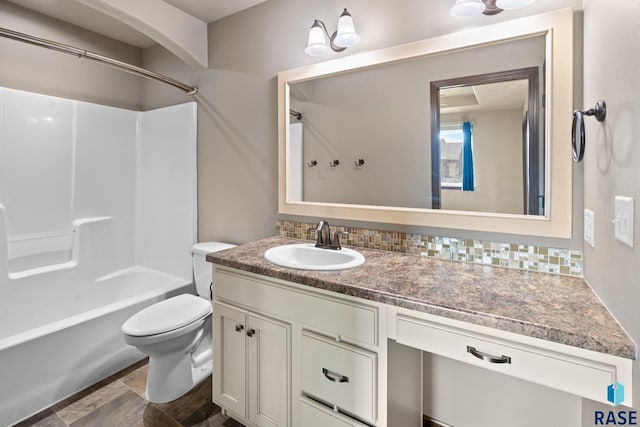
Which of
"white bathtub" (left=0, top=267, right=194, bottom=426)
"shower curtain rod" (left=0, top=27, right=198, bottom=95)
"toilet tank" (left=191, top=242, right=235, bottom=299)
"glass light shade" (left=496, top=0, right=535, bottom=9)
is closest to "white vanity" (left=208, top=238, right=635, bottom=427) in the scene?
"toilet tank" (left=191, top=242, right=235, bottom=299)

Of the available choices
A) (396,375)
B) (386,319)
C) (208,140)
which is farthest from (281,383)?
(208,140)

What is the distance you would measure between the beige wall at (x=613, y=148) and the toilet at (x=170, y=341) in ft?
5.93

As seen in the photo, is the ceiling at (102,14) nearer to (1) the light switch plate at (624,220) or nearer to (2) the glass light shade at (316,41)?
(2) the glass light shade at (316,41)

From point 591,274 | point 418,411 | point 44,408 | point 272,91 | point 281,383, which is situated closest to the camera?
point 591,274

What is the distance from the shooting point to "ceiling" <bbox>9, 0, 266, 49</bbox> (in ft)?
6.93

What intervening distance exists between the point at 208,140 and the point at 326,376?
191cm

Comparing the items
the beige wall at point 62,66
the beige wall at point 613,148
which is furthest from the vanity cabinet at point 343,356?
the beige wall at point 62,66

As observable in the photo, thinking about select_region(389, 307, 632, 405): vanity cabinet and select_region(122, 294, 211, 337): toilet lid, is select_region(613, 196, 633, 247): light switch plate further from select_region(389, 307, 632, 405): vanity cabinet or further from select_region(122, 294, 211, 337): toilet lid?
select_region(122, 294, 211, 337): toilet lid

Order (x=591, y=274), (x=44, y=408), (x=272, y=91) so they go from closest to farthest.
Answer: (x=591, y=274), (x=44, y=408), (x=272, y=91)

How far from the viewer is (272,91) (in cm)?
208

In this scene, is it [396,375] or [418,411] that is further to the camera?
[418,411]

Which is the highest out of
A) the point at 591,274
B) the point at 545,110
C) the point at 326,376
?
the point at 545,110

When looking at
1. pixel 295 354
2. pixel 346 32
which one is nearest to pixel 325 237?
pixel 295 354

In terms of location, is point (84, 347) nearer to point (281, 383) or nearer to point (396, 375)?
point (281, 383)
